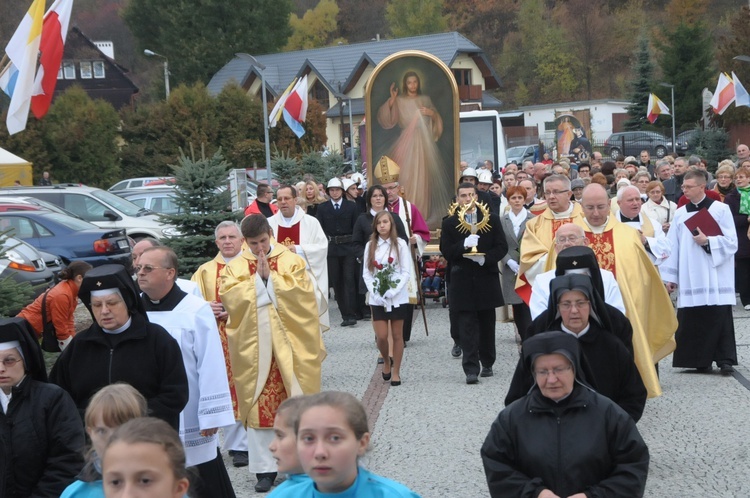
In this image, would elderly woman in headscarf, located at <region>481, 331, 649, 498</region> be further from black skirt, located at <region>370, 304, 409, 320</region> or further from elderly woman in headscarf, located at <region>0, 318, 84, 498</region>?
black skirt, located at <region>370, 304, 409, 320</region>

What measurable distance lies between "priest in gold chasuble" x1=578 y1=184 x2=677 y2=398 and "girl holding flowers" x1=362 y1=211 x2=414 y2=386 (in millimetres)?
2732

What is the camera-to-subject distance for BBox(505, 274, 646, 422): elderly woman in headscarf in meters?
5.54

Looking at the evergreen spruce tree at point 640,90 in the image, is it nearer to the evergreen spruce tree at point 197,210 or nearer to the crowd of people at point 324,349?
the crowd of people at point 324,349

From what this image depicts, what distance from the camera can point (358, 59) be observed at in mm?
73312

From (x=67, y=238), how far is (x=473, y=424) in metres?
12.2

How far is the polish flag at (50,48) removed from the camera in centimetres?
1373

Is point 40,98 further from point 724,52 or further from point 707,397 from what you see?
point 724,52

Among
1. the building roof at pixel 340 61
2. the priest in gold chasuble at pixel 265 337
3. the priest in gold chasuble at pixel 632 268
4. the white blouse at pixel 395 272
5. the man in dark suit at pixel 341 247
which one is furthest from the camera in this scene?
the building roof at pixel 340 61

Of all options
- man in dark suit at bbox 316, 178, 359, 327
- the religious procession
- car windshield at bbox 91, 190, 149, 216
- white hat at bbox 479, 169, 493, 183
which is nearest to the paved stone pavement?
the religious procession

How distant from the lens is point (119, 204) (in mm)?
23375

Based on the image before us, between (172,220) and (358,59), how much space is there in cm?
6241

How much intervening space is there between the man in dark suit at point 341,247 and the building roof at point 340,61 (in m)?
54.2

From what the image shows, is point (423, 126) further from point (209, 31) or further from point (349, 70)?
point (209, 31)

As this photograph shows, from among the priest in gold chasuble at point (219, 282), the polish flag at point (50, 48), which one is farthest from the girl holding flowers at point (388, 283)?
the polish flag at point (50, 48)
